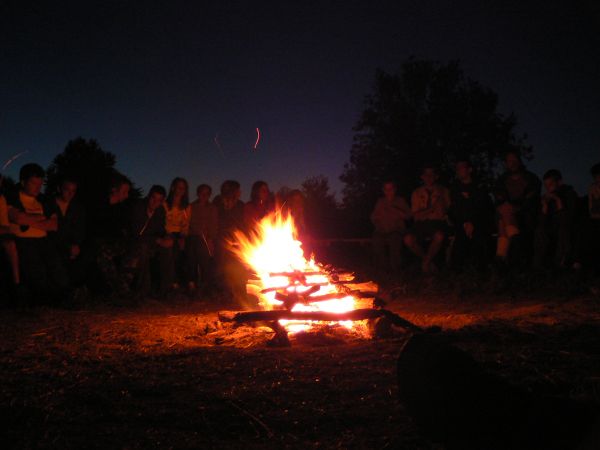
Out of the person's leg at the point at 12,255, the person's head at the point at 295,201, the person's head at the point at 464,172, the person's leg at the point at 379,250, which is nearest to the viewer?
the person's leg at the point at 12,255

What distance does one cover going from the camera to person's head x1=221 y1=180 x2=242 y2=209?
28.3 ft

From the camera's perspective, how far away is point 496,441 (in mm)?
2340

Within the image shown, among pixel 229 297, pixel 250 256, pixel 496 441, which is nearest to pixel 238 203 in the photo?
pixel 250 256

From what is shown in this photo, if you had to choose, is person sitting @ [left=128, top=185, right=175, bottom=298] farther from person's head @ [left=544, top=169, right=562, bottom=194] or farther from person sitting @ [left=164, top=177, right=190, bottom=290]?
person's head @ [left=544, top=169, right=562, bottom=194]

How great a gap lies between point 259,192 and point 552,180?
4799mm

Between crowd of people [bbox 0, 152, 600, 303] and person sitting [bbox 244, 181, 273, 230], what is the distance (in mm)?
17

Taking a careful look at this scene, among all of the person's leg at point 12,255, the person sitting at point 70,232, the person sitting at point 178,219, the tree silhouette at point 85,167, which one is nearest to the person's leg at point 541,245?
the person sitting at point 178,219

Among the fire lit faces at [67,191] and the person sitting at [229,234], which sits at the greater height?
the fire lit faces at [67,191]

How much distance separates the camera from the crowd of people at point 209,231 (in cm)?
731

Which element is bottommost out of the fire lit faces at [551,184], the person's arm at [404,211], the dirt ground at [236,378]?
the dirt ground at [236,378]

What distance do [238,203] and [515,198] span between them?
4.72 metres

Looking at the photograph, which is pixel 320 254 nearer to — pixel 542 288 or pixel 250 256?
pixel 250 256

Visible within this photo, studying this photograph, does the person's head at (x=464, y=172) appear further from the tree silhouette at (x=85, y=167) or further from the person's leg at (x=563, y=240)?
the tree silhouette at (x=85, y=167)

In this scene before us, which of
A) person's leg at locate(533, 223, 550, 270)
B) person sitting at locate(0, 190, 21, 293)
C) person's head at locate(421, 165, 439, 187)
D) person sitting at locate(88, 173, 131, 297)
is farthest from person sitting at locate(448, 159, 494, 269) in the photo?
person sitting at locate(0, 190, 21, 293)
